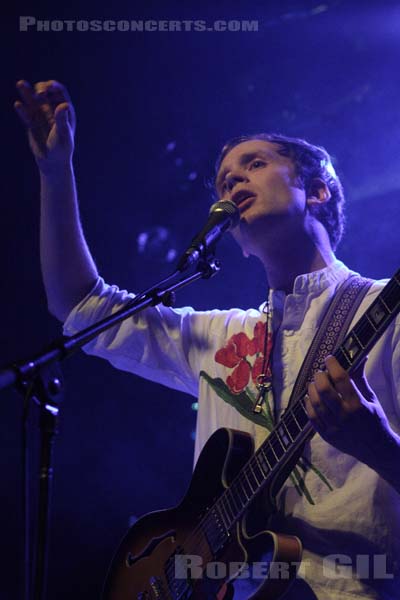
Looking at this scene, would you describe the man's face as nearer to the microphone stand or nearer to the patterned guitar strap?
the patterned guitar strap

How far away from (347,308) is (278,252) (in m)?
0.46

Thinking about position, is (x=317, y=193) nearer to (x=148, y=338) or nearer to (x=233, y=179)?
(x=233, y=179)

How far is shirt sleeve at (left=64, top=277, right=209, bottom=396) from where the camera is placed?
218 centimetres

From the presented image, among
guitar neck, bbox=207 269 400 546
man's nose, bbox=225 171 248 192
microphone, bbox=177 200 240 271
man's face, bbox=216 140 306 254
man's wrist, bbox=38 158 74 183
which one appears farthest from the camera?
man's nose, bbox=225 171 248 192

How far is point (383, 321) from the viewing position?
143cm

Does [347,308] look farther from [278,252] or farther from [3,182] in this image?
[3,182]

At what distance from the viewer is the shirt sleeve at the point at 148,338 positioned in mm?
2178

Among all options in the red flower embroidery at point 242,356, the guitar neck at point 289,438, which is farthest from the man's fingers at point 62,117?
the guitar neck at point 289,438

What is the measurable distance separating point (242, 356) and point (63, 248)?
2.50 feet

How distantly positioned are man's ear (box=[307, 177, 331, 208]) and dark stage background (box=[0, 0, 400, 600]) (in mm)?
327

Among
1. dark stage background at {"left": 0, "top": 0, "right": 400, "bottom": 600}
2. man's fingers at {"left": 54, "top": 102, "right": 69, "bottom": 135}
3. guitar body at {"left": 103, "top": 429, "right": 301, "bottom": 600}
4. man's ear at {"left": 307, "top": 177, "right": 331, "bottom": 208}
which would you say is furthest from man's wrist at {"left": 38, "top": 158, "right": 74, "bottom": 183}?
guitar body at {"left": 103, "top": 429, "right": 301, "bottom": 600}

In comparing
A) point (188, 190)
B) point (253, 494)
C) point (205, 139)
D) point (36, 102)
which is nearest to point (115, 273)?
point (188, 190)

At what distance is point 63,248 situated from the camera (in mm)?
2178

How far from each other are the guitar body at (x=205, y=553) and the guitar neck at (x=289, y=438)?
0.12ft
